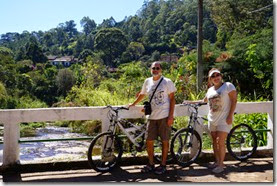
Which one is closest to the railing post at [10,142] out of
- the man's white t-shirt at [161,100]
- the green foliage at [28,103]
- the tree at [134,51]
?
the man's white t-shirt at [161,100]

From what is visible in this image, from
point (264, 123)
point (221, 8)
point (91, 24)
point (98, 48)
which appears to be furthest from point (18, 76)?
point (91, 24)

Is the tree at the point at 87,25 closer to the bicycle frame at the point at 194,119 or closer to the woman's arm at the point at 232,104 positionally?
the bicycle frame at the point at 194,119

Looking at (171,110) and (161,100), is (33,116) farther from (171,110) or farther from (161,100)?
(171,110)

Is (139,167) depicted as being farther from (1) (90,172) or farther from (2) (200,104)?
(2) (200,104)

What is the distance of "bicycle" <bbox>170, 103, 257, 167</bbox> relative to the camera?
16.8ft

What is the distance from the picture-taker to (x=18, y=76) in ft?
92.4

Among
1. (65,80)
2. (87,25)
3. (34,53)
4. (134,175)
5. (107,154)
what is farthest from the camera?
(87,25)

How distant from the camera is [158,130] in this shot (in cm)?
473

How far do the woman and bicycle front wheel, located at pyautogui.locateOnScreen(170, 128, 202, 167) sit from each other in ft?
1.34

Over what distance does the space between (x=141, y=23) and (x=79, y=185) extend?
46.9 meters

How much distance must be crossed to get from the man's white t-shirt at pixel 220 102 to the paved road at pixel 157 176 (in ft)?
2.21

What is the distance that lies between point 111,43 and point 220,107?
4046cm

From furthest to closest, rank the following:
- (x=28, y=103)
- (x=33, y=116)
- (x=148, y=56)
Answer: (x=148, y=56) → (x=28, y=103) → (x=33, y=116)

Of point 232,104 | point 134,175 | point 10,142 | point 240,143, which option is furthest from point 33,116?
point 240,143
